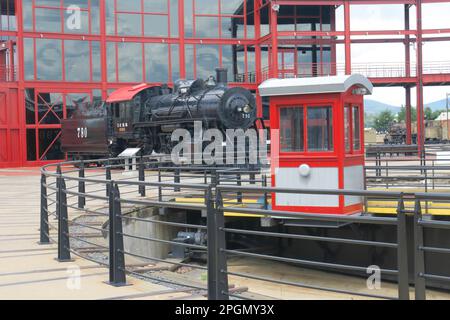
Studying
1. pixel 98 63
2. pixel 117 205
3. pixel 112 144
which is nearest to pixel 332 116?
pixel 117 205

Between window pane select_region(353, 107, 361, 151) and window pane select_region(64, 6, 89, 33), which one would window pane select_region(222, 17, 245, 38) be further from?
window pane select_region(353, 107, 361, 151)

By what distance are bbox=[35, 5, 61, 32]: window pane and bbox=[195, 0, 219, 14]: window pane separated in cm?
850

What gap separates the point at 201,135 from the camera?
78.2ft

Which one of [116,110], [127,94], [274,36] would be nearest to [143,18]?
[274,36]

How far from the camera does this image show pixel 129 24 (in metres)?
35.9

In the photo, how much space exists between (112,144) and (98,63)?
26.5ft

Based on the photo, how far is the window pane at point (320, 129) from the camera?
12.2 meters

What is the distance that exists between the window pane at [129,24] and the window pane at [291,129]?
82.8 feet

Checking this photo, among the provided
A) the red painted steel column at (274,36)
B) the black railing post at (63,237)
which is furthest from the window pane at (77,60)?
the black railing post at (63,237)

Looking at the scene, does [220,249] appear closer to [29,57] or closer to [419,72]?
[29,57]

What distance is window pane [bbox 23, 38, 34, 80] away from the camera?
33.8 metres

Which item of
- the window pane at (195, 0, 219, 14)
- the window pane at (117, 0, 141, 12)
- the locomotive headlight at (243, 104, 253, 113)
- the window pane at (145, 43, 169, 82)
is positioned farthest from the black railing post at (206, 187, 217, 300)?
the window pane at (195, 0, 219, 14)

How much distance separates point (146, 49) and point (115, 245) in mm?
30050
